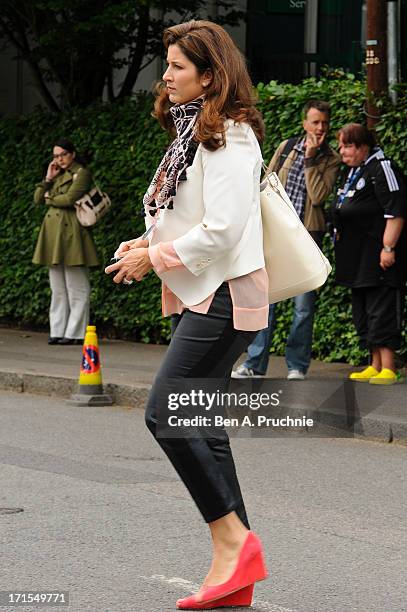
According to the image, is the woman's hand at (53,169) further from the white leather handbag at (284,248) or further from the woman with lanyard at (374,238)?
the white leather handbag at (284,248)

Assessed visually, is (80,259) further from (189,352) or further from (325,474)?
Answer: (189,352)

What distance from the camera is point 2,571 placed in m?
5.35

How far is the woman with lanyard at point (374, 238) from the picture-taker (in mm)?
10430

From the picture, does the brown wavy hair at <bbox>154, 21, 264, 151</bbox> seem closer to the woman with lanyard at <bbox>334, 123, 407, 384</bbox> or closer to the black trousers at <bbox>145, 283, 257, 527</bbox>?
the black trousers at <bbox>145, 283, 257, 527</bbox>

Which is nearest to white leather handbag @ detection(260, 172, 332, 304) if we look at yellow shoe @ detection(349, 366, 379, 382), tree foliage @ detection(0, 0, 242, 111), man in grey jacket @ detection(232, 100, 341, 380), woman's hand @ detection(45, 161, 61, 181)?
man in grey jacket @ detection(232, 100, 341, 380)

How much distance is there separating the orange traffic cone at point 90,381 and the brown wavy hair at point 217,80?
5961mm

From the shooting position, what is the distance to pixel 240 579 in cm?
486

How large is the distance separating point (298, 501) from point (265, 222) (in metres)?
2.39

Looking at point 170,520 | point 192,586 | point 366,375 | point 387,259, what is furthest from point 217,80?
point 366,375

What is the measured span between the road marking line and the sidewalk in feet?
12.5

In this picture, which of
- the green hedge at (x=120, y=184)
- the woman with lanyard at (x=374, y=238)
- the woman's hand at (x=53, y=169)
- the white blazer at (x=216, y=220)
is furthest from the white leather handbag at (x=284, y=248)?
the woman's hand at (x=53, y=169)

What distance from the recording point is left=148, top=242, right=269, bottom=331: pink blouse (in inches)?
187

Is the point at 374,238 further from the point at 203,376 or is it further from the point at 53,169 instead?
the point at 203,376

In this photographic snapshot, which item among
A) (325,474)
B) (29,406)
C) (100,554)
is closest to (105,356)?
(29,406)
